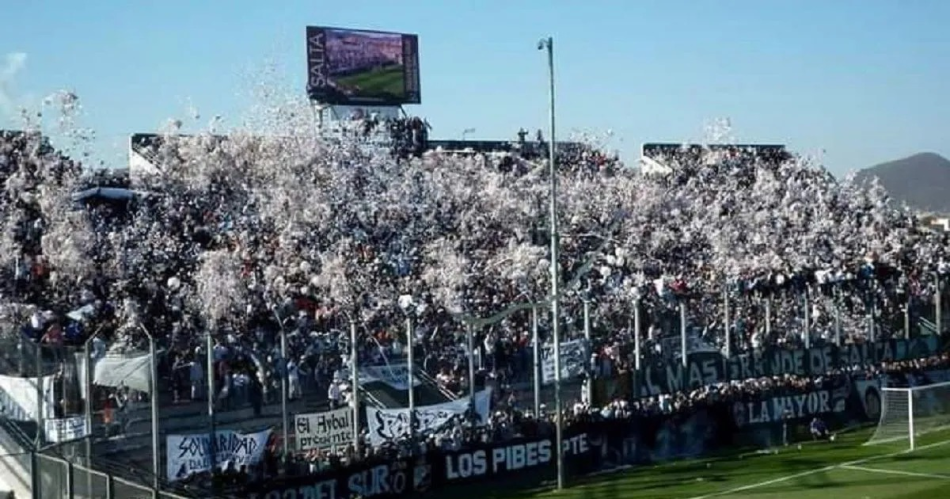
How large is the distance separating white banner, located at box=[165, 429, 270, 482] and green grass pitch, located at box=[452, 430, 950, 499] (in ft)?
18.4

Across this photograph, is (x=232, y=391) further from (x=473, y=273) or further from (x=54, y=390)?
(x=473, y=273)

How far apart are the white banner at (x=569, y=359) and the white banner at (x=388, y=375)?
4.65 meters

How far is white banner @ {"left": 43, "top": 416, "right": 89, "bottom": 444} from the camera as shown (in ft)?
69.8

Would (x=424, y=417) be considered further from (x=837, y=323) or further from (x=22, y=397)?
(x=837, y=323)

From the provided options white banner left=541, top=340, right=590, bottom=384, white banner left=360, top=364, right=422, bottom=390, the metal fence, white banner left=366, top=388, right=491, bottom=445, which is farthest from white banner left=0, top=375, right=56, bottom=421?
white banner left=541, top=340, right=590, bottom=384

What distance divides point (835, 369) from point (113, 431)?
25.6m

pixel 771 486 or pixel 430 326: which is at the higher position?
pixel 430 326

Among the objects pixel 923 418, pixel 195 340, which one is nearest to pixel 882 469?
pixel 923 418

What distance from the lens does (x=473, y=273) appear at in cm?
4506

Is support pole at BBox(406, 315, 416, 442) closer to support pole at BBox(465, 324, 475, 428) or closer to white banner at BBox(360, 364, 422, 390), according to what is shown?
white banner at BBox(360, 364, 422, 390)

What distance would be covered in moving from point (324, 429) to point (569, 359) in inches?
353

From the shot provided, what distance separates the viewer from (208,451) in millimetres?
26516

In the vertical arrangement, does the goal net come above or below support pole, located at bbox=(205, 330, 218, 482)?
below

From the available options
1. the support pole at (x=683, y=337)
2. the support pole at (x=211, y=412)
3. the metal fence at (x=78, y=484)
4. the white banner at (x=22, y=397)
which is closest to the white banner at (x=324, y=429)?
the support pole at (x=211, y=412)
